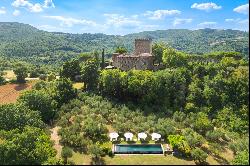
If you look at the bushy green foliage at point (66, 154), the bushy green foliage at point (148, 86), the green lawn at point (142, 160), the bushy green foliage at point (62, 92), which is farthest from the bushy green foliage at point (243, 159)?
the bushy green foliage at point (62, 92)

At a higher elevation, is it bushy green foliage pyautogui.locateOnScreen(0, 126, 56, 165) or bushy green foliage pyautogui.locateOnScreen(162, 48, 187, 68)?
bushy green foliage pyautogui.locateOnScreen(162, 48, 187, 68)

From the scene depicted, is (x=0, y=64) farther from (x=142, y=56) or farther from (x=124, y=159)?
(x=124, y=159)

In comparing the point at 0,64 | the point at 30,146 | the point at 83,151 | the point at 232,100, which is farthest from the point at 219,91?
the point at 0,64

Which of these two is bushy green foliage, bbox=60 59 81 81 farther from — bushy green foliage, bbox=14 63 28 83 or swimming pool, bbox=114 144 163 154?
swimming pool, bbox=114 144 163 154

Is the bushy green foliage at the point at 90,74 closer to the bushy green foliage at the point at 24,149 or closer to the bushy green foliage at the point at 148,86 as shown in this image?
the bushy green foliage at the point at 148,86

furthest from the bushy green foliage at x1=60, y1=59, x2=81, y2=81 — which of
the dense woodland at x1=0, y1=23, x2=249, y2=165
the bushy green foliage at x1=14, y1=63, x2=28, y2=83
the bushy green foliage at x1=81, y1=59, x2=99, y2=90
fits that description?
the bushy green foliage at x1=14, y1=63, x2=28, y2=83

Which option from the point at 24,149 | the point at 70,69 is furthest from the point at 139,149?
the point at 70,69
